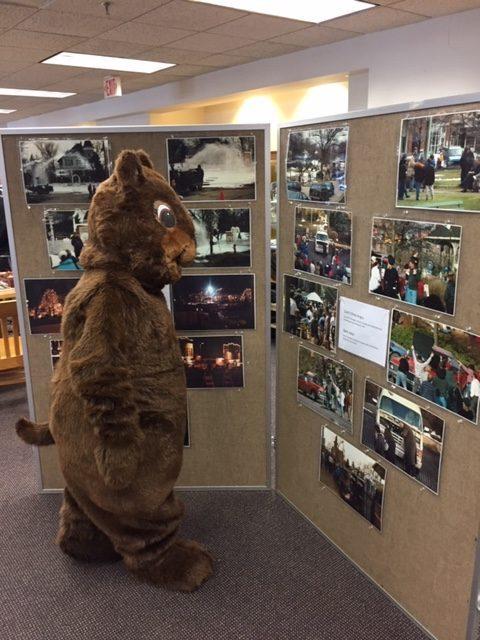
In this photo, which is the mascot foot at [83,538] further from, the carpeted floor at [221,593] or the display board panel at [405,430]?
the display board panel at [405,430]

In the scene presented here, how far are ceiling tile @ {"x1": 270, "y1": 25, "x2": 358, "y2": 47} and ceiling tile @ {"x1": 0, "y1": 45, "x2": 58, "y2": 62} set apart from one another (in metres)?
2.27

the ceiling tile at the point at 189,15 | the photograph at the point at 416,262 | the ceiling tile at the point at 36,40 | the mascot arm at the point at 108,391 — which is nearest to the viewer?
the photograph at the point at 416,262

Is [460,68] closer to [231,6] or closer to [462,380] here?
[231,6]

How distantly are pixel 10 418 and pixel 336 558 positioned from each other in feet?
7.92

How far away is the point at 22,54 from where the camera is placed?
515 cm

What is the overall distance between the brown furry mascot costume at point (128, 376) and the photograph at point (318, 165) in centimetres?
47

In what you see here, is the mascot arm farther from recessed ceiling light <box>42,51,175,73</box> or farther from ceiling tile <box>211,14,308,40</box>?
recessed ceiling light <box>42,51,175,73</box>

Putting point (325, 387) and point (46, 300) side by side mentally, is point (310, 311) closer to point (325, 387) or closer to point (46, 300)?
point (325, 387)

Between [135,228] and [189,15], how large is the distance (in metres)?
2.97

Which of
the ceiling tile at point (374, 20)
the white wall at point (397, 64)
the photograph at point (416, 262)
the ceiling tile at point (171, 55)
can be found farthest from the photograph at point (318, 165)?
the ceiling tile at point (171, 55)

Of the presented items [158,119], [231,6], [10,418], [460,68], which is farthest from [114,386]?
[158,119]

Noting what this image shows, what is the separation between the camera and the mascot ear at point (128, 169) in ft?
5.48

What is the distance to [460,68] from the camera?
13.0 feet

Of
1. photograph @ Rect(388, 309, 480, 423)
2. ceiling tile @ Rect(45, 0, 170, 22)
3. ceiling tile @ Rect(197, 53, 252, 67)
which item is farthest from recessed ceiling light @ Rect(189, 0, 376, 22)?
photograph @ Rect(388, 309, 480, 423)
